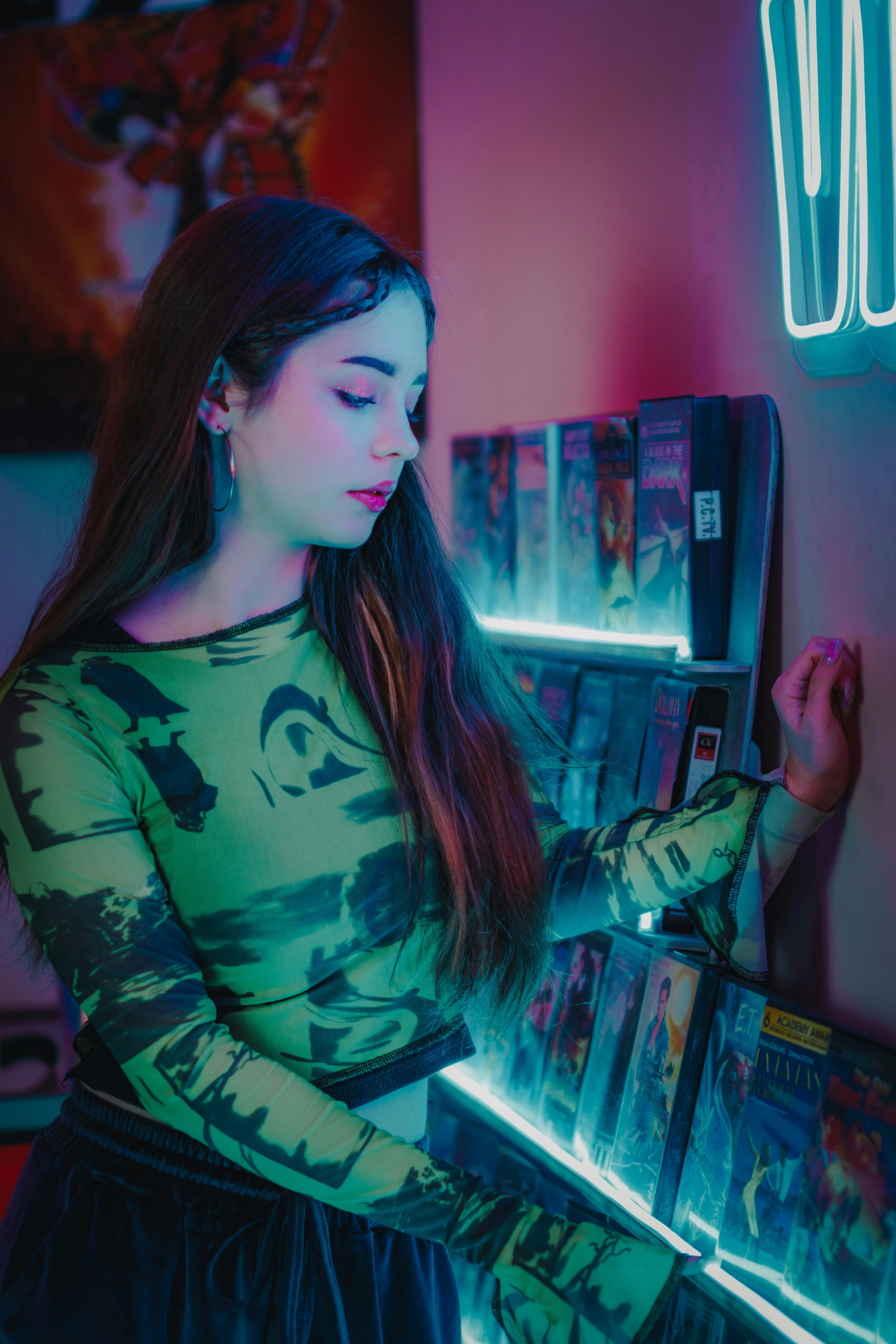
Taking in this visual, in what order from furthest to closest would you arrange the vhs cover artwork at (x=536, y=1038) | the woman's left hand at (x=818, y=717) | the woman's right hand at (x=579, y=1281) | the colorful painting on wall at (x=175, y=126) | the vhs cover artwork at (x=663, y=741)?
1. the colorful painting on wall at (x=175, y=126)
2. the vhs cover artwork at (x=536, y=1038)
3. the vhs cover artwork at (x=663, y=741)
4. the woman's left hand at (x=818, y=717)
5. the woman's right hand at (x=579, y=1281)

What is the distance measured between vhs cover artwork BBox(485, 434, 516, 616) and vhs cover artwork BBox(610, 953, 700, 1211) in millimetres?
805

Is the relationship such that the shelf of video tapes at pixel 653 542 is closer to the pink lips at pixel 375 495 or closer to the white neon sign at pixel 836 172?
the white neon sign at pixel 836 172

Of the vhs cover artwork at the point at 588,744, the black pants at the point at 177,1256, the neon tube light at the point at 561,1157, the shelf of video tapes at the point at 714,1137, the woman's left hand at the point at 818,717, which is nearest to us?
the black pants at the point at 177,1256

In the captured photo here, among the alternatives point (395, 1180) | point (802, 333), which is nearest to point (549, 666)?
point (802, 333)

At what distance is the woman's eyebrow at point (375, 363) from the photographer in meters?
1.12

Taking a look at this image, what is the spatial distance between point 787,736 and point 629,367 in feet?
2.83

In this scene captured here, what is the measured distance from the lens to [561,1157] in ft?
5.53

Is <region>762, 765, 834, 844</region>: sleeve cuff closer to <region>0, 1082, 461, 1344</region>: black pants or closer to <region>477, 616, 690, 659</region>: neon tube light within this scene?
<region>477, 616, 690, 659</region>: neon tube light

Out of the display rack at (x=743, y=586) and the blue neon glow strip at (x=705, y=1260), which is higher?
the display rack at (x=743, y=586)

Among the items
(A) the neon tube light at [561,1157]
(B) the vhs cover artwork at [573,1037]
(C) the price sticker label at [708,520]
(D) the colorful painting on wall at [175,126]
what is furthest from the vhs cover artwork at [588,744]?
(D) the colorful painting on wall at [175,126]

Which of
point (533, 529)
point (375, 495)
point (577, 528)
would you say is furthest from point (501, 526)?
point (375, 495)

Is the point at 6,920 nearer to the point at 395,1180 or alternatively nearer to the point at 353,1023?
the point at 353,1023

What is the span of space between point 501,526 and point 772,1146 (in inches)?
48.4

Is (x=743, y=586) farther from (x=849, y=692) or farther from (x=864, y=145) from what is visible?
(x=864, y=145)
